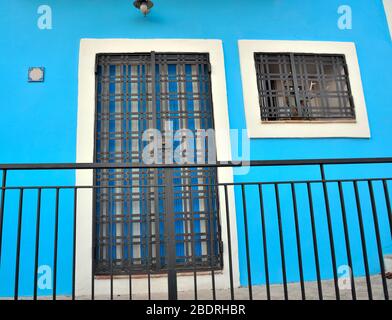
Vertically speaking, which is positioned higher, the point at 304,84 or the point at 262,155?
the point at 304,84

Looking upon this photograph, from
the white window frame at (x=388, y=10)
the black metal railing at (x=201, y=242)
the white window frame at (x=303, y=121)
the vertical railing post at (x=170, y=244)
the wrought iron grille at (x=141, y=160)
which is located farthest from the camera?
the white window frame at (x=388, y=10)

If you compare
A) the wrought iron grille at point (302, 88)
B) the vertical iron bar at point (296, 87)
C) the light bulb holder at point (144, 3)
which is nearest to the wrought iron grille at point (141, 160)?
the light bulb holder at point (144, 3)

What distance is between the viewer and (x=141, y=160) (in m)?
4.12

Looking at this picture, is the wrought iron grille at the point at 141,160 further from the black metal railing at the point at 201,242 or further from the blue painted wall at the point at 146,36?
the blue painted wall at the point at 146,36

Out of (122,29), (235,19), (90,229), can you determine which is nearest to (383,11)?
(235,19)

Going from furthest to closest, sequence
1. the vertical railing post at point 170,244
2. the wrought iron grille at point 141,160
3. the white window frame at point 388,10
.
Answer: the white window frame at point 388,10
the wrought iron grille at point 141,160
the vertical railing post at point 170,244

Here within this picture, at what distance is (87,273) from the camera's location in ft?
12.2

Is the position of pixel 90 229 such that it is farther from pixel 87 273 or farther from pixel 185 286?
pixel 185 286

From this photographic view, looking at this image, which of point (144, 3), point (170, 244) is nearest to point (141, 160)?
point (170, 244)

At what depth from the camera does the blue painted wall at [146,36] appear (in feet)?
13.0

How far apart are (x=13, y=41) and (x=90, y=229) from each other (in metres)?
2.53

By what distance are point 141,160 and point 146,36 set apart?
162cm

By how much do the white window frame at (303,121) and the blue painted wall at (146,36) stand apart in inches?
3.5

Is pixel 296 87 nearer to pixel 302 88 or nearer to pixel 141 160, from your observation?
pixel 302 88
